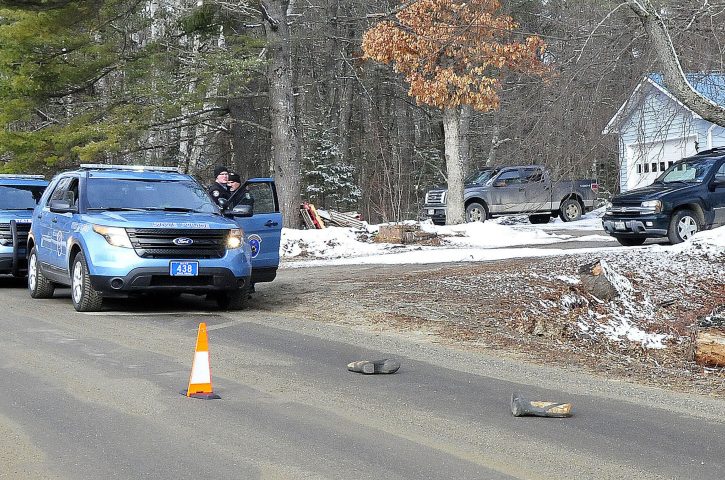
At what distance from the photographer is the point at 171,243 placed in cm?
1234

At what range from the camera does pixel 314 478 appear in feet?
18.6

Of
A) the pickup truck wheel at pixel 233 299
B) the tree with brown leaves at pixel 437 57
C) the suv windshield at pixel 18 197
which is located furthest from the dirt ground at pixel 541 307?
the tree with brown leaves at pixel 437 57

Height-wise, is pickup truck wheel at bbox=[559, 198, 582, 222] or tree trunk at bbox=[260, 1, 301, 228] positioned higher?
tree trunk at bbox=[260, 1, 301, 228]

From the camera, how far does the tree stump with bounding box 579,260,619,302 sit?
13789mm

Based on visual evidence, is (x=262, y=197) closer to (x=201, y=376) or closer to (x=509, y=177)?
(x=201, y=376)

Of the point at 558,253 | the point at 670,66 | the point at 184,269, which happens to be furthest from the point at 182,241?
the point at 558,253

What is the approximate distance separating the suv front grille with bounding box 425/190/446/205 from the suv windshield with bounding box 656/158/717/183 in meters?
10.5

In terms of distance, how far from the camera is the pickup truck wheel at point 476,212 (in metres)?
32.6

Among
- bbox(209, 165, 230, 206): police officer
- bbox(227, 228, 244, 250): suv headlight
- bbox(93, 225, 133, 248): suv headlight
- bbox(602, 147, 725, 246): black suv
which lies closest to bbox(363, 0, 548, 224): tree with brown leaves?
bbox(602, 147, 725, 246): black suv

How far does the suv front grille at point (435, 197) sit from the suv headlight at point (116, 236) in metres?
20.6

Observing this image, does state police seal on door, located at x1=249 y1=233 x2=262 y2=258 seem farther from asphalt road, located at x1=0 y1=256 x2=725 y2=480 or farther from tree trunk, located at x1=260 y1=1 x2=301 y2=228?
tree trunk, located at x1=260 y1=1 x2=301 y2=228

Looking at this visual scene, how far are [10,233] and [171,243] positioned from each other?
5.49 metres

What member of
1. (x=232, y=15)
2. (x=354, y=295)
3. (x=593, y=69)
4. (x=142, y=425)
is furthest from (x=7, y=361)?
(x=232, y=15)

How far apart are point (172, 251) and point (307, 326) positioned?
74.2 inches
